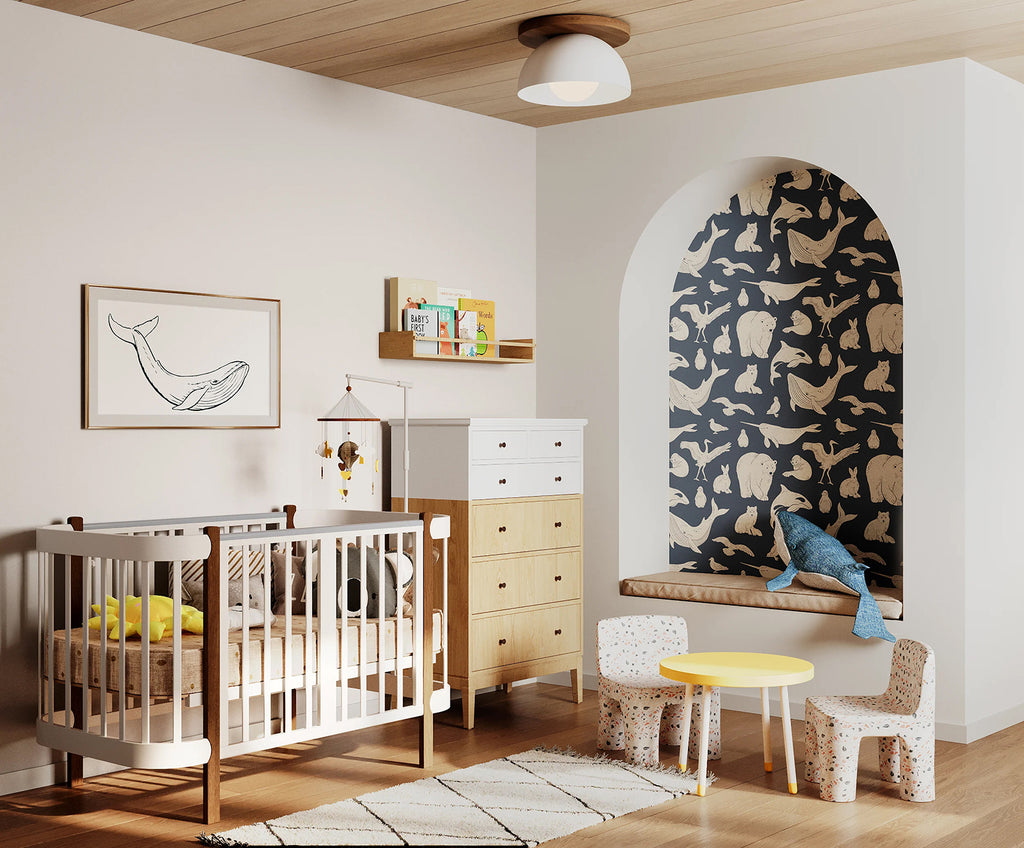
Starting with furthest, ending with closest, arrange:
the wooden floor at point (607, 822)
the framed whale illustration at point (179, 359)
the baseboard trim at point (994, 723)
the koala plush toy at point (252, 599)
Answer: the baseboard trim at point (994, 723), the framed whale illustration at point (179, 359), the koala plush toy at point (252, 599), the wooden floor at point (607, 822)

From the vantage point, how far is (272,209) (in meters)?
4.38

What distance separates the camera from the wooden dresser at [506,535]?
4531 millimetres

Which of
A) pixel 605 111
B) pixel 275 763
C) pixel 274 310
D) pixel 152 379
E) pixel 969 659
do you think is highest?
pixel 605 111

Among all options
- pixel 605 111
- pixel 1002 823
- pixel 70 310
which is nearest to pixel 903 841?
pixel 1002 823

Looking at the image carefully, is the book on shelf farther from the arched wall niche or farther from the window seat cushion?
the window seat cushion

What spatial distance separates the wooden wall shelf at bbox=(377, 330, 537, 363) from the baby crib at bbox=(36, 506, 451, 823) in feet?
2.39

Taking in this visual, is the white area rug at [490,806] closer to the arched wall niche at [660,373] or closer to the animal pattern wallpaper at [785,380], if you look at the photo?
the arched wall niche at [660,373]

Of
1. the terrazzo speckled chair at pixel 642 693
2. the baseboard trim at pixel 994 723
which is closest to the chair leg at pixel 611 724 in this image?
the terrazzo speckled chair at pixel 642 693

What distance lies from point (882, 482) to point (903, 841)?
6.47 feet

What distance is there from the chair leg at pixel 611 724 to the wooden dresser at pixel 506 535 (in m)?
0.59

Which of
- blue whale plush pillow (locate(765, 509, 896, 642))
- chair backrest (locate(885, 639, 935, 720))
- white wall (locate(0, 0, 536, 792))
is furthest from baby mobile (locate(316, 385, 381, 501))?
chair backrest (locate(885, 639, 935, 720))

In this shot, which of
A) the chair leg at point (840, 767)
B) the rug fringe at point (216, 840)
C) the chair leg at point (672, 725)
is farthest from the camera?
the chair leg at point (672, 725)

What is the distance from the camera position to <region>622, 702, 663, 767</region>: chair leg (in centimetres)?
391

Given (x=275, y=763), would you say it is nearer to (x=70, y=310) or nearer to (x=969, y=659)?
(x=70, y=310)
